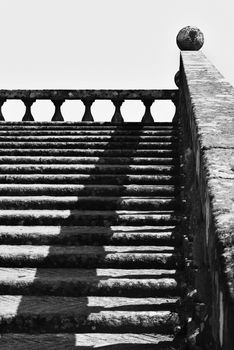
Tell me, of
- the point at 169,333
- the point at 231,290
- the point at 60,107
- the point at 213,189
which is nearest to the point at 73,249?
the point at 169,333

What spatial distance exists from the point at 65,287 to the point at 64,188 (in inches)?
75.6

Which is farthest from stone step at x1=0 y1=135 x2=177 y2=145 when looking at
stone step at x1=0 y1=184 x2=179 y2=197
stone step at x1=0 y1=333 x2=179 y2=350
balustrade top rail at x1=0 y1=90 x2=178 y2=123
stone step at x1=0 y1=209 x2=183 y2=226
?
stone step at x1=0 y1=333 x2=179 y2=350

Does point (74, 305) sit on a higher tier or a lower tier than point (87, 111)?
higher

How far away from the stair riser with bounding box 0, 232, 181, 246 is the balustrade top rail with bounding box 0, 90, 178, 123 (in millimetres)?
4502

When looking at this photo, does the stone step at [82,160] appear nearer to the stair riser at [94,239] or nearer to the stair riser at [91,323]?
the stair riser at [94,239]

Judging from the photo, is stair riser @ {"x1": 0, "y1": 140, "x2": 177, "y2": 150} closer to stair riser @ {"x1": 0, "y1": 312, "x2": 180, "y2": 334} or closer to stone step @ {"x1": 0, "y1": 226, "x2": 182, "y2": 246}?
stone step @ {"x1": 0, "y1": 226, "x2": 182, "y2": 246}

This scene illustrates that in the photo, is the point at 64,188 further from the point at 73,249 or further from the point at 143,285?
the point at 143,285

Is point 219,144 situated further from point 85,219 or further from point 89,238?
point 85,219

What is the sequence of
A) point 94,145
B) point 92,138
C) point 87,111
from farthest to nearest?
point 87,111 < point 92,138 < point 94,145

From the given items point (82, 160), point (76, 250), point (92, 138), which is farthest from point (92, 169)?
point (76, 250)

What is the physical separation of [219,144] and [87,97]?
21.9 feet

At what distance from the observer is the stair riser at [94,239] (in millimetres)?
4496

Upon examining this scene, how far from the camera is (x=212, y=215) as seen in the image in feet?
6.45

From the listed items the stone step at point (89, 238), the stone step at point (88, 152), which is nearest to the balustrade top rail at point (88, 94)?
the stone step at point (88, 152)
